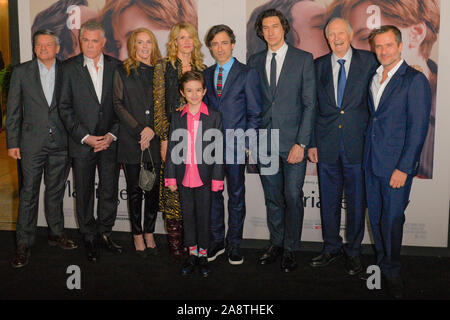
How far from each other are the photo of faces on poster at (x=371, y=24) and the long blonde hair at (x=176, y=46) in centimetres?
63

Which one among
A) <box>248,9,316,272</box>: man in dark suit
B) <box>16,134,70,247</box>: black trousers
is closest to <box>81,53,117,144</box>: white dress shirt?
<box>16,134,70,247</box>: black trousers

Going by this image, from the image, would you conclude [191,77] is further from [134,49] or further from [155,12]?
[155,12]

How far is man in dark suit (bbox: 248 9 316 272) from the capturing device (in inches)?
137

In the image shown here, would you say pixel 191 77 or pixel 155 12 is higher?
A: pixel 155 12

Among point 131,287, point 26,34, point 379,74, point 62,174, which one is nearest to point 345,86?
point 379,74

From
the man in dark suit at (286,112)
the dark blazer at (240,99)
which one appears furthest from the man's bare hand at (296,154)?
the dark blazer at (240,99)

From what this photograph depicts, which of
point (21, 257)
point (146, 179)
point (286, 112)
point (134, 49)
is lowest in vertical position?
point (21, 257)

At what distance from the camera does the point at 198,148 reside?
3.44 metres

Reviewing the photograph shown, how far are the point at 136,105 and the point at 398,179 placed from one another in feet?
6.73

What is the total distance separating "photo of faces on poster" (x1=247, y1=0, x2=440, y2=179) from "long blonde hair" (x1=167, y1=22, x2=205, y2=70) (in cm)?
63

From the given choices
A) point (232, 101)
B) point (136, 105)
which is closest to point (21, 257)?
point (136, 105)

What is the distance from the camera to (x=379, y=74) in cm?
325

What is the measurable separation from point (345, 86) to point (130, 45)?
1728mm

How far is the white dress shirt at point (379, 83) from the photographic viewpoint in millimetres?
3094
